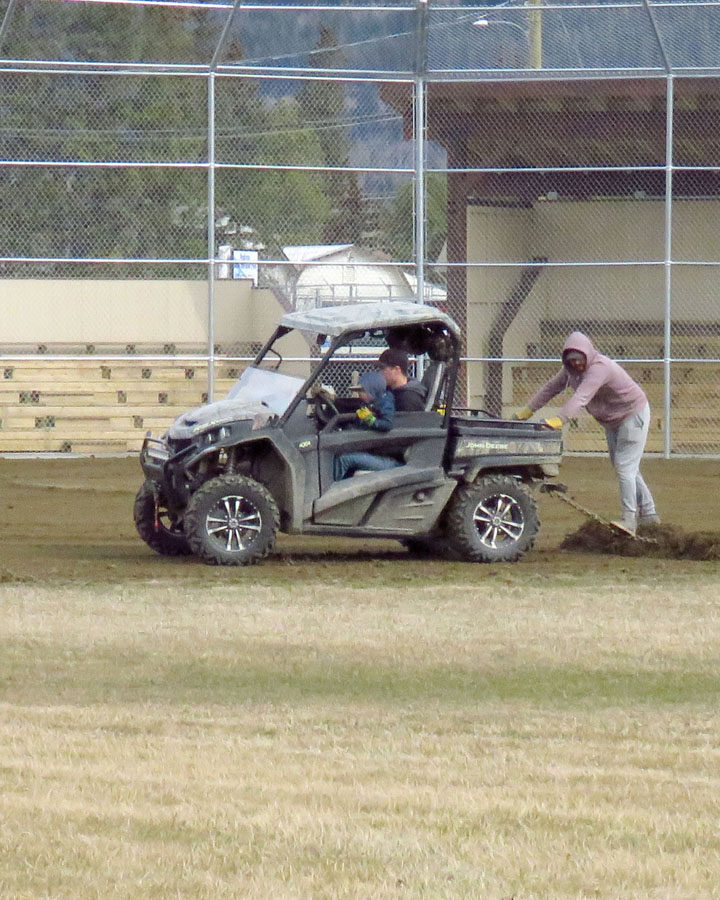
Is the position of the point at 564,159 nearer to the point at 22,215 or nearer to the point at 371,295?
the point at 371,295

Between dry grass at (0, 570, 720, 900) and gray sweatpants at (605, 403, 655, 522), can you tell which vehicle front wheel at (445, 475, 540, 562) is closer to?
gray sweatpants at (605, 403, 655, 522)

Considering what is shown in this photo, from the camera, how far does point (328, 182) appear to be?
2173 centimetres

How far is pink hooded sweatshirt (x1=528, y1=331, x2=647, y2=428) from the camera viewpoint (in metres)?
12.0

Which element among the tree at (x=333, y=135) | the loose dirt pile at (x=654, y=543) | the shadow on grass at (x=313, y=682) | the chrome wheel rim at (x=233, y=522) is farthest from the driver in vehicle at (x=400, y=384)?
the tree at (x=333, y=135)

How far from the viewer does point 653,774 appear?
18.6 feet

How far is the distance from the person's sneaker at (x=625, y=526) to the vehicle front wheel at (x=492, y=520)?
2.82 feet

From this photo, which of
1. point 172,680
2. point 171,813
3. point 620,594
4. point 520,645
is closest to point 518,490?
point 620,594

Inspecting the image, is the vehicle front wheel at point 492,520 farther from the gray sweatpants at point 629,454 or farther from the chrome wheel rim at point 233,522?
the chrome wheel rim at point 233,522

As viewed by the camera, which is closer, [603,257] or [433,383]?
[433,383]

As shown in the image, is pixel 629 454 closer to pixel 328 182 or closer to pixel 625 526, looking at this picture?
pixel 625 526

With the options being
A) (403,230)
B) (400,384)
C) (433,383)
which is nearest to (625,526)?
(433,383)

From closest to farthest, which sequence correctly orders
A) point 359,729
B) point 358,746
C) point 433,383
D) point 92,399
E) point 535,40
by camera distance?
point 358,746 → point 359,729 → point 433,383 → point 92,399 → point 535,40

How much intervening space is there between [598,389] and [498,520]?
4.54 ft

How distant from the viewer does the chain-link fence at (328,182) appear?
806 inches
